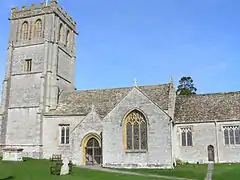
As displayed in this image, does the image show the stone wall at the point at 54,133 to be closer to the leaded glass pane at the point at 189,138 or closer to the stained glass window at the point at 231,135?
the leaded glass pane at the point at 189,138

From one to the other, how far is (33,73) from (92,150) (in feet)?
50.4

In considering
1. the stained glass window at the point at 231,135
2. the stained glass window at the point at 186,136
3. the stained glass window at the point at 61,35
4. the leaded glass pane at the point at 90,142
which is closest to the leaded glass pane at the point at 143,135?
the leaded glass pane at the point at 90,142

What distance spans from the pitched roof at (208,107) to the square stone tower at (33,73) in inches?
693

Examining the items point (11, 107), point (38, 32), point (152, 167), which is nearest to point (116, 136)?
point (152, 167)

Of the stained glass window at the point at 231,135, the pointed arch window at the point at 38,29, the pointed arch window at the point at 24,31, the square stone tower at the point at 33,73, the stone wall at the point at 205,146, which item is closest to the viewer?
the stone wall at the point at 205,146

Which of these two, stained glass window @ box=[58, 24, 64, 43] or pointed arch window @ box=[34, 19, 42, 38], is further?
stained glass window @ box=[58, 24, 64, 43]

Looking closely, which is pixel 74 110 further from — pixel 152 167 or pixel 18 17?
pixel 18 17

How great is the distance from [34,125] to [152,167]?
1806 centimetres

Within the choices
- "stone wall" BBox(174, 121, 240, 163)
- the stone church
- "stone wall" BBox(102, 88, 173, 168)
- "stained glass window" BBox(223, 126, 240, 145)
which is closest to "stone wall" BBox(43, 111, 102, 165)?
the stone church

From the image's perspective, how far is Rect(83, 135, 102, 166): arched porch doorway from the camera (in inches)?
1291

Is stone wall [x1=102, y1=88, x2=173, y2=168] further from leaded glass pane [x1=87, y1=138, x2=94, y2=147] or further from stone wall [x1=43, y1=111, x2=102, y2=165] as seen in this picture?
leaded glass pane [x1=87, y1=138, x2=94, y2=147]

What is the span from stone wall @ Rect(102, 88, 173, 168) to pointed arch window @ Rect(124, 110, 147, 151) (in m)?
0.59

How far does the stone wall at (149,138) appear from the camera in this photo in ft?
93.3

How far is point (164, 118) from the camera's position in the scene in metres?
29.0
